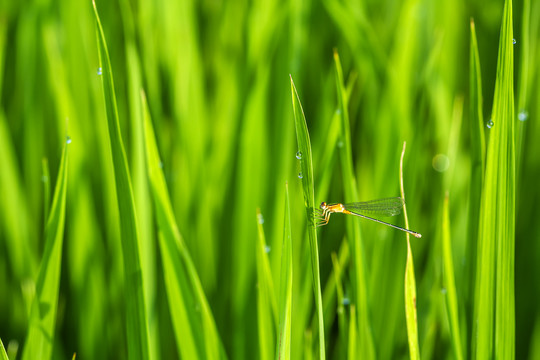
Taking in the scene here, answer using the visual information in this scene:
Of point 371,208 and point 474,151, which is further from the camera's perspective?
point 371,208

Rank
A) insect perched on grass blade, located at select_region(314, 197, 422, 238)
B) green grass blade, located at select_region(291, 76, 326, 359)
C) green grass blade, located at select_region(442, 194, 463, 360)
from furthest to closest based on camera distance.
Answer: insect perched on grass blade, located at select_region(314, 197, 422, 238)
green grass blade, located at select_region(442, 194, 463, 360)
green grass blade, located at select_region(291, 76, 326, 359)

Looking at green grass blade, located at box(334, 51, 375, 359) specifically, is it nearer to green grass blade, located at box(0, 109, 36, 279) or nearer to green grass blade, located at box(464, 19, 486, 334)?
green grass blade, located at box(464, 19, 486, 334)

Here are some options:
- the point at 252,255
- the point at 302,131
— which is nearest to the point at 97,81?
the point at 252,255

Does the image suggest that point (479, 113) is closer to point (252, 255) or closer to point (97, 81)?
point (252, 255)

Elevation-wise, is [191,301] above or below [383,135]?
below

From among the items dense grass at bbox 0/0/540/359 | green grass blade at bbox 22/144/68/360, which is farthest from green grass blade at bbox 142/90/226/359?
green grass blade at bbox 22/144/68/360

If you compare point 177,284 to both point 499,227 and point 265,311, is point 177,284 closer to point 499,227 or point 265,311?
point 265,311

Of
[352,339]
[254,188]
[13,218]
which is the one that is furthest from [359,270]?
[13,218]
